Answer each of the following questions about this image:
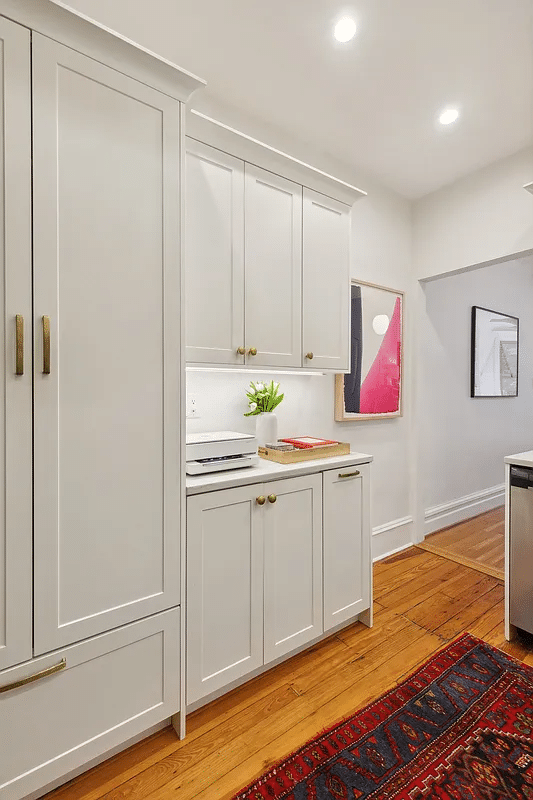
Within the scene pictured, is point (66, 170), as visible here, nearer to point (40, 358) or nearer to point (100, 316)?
point (100, 316)

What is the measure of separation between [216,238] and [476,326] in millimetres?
3166

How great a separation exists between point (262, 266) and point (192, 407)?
A: 2.61 feet

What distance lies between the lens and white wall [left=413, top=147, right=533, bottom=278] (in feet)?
8.43

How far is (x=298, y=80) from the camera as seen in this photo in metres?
2.02

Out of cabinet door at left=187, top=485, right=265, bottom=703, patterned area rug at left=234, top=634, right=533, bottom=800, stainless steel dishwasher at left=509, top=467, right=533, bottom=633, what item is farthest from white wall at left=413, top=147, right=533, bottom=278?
patterned area rug at left=234, top=634, right=533, bottom=800

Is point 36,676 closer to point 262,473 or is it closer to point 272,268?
point 262,473

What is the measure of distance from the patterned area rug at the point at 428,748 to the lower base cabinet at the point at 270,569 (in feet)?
1.28

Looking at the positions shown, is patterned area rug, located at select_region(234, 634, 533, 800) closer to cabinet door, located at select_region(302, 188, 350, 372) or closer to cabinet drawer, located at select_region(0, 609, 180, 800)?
cabinet drawer, located at select_region(0, 609, 180, 800)

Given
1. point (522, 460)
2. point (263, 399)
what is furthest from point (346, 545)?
point (522, 460)

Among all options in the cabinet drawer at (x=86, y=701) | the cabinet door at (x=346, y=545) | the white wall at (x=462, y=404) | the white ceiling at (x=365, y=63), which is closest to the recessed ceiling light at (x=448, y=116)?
the white ceiling at (x=365, y=63)

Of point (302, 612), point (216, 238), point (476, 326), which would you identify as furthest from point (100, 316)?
point (476, 326)

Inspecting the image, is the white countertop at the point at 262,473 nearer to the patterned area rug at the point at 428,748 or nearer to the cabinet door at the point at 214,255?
the cabinet door at the point at 214,255

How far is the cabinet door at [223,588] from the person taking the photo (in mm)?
1537

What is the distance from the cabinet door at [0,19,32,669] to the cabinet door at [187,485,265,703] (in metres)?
0.55
